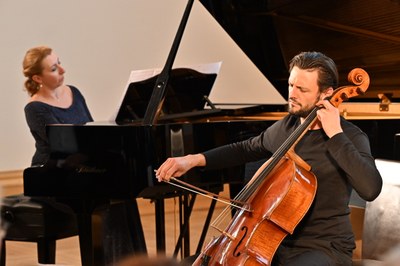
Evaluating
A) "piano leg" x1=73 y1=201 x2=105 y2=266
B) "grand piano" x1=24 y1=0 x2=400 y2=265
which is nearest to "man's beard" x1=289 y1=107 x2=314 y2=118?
"grand piano" x1=24 y1=0 x2=400 y2=265

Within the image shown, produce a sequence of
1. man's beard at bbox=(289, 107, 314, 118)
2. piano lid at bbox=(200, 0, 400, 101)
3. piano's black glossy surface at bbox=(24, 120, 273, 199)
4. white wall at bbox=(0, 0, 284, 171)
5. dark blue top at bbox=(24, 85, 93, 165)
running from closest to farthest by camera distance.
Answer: man's beard at bbox=(289, 107, 314, 118), piano's black glossy surface at bbox=(24, 120, 273, 199), dark blue top at bbox=(24, 85, 93, 165), piano lid at bbox=(200, 0, 400, 101), white wall at bbox=(0, 0, 284, 171)

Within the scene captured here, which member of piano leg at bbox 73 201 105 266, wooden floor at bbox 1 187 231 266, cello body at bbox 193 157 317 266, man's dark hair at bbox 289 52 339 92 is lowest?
wooden floor at bbox 1 187 231 266

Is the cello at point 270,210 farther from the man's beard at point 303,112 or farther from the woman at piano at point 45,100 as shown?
the woman at piano at point 45,100

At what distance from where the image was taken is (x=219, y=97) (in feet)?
22.1

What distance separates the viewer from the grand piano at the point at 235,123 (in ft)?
10.2

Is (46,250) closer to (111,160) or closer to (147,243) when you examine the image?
(111,160)

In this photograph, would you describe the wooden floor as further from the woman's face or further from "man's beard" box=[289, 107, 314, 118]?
"man's beard" box=[289, 107, 314, 118]

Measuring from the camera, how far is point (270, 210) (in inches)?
83.2

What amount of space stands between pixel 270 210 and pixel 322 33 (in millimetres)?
2294

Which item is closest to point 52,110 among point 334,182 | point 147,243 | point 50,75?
point 50,75

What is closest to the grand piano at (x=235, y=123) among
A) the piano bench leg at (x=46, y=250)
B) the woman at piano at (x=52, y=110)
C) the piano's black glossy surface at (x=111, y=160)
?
the piano's black glossy surface at (x=111, y=160)

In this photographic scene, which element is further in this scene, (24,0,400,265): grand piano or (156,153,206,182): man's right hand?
(24,0,400,265): grand piano

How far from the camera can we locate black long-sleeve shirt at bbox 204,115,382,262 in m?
2.10

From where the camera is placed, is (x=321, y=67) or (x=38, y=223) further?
(x=38, y=223)
